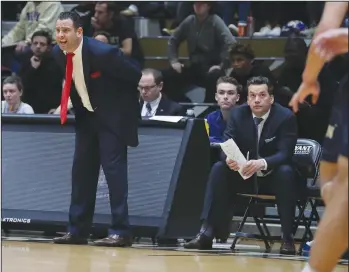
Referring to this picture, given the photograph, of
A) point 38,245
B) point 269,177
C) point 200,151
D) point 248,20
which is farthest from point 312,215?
point 248,20

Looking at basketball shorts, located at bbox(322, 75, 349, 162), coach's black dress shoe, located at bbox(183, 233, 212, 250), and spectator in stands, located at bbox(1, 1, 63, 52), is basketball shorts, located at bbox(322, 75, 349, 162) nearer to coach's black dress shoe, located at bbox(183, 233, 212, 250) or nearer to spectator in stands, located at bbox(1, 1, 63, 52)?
coach's black dress shoe, located at bbox(183, 233, 212, 250)

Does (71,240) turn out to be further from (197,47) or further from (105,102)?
(197,47)

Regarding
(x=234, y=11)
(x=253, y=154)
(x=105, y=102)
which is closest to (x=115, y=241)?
(x=105, y=102)

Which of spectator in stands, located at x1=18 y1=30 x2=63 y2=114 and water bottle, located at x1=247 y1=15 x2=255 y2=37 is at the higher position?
water bottle, located at x1=247 y1=15 x2=255 y2=37

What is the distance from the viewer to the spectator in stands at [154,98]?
10.7 m

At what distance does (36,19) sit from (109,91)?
437cm

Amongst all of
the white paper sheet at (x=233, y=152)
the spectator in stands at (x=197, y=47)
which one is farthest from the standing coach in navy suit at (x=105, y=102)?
the spectator in stands at (x=197, y=47)

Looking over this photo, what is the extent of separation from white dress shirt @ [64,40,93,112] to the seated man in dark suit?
1293 millimetres

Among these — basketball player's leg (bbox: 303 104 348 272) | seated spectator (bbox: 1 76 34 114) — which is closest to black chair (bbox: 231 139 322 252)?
seated spectator (bbox: 1 76 34 114)

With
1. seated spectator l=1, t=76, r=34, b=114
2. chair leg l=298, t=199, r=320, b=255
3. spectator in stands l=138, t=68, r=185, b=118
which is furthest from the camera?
seated spectator l=1, t=76, r=34, b=114

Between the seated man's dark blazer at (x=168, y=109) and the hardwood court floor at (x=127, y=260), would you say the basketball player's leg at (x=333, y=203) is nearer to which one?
the hardwood court floor at (x=127, y=260)

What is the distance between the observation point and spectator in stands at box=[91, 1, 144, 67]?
12633 millimetres

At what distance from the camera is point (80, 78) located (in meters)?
9.24

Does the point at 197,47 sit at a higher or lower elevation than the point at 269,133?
higher
